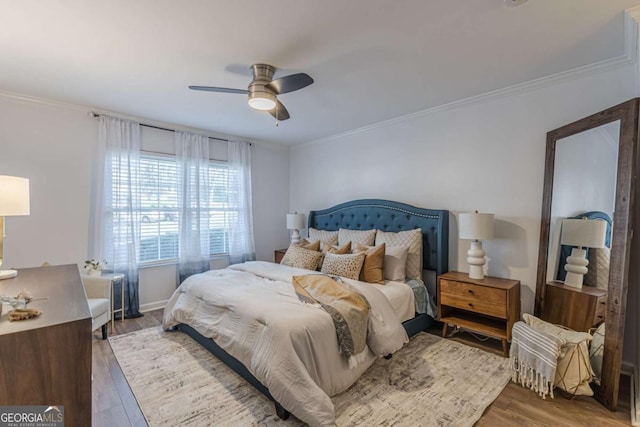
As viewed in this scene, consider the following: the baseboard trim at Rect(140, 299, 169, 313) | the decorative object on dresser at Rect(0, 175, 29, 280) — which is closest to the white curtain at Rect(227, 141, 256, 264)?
the baseboard trim at Rect(140, 299, 169, 313)

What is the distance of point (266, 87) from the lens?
2.30 meters

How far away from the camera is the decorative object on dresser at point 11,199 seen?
1.81 metres

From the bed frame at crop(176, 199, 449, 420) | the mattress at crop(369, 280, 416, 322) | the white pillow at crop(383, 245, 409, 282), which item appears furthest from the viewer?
the white pillow at crop(383, 245, 409, 282)

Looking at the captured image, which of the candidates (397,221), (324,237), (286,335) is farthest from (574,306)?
(324,237)

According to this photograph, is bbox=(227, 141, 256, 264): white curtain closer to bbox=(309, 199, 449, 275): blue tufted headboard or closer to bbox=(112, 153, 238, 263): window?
bbox=(112, 153, 238, 263): window

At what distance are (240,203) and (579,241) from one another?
4338mm

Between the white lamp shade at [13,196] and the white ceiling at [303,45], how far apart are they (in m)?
1.05

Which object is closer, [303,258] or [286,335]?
[286,335]

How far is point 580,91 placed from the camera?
2.59 m

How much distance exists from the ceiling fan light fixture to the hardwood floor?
2346 millimetres

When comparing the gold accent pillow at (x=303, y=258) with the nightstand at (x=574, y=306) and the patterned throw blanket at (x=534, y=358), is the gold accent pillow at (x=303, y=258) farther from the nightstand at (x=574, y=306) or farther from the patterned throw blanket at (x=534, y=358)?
the nightstand at (x=574, y=306)

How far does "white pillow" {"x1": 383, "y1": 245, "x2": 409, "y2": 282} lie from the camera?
3.24m

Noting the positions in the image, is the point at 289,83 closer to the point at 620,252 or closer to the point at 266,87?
the point at 266,87

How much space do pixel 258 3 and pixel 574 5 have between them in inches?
75.4
